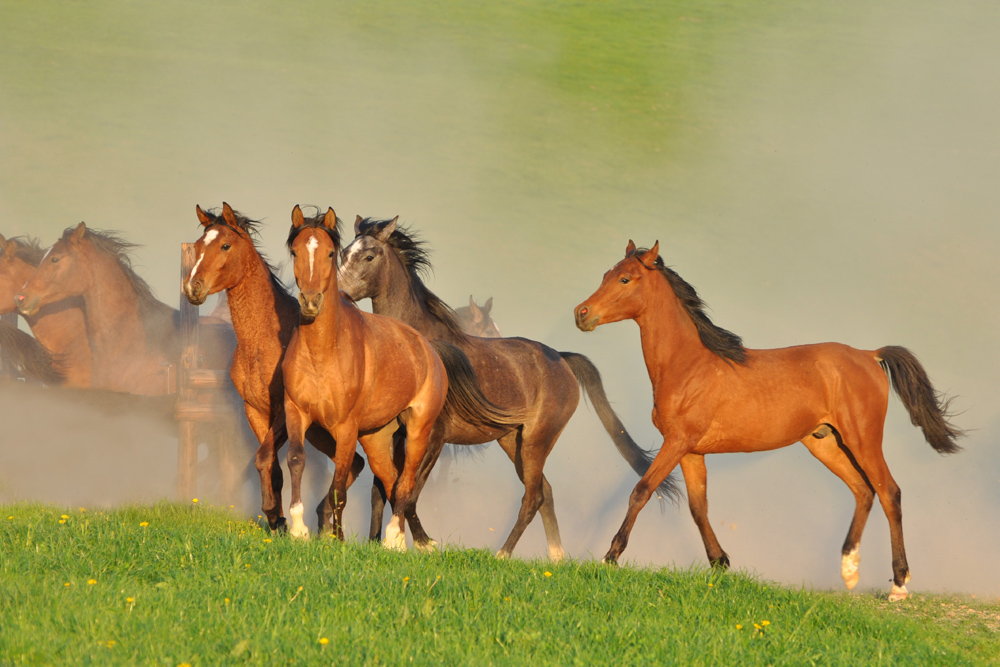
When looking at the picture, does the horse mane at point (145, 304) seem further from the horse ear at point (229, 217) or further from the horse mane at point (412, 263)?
the horse ear at point (229, 217)

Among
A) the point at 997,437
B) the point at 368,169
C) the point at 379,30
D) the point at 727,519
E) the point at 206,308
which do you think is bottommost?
the point at 727,519

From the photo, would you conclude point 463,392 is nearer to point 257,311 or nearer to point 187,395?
point 257,311

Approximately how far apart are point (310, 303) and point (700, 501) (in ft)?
10.7

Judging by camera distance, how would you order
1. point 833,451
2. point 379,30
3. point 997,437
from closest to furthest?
point 833,451 → point 997,437 → point 379,30

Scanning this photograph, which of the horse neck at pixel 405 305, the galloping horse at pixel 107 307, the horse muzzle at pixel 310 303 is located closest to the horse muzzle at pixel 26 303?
the galloping horse at pixel 107 307

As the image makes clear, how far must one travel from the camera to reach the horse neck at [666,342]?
773 centimetres

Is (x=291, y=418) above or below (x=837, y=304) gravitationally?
below

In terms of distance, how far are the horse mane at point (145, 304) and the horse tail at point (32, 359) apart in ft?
3.34

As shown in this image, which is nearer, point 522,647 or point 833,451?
point 522,647

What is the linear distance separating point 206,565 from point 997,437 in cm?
1663

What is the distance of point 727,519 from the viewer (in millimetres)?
16781

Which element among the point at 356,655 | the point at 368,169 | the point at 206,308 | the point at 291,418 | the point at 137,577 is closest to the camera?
the point at 356,655

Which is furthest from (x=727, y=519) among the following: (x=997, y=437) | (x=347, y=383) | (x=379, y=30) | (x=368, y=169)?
(x=379, y=30)

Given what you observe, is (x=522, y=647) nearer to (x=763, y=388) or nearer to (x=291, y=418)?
(x=291, y=418)
